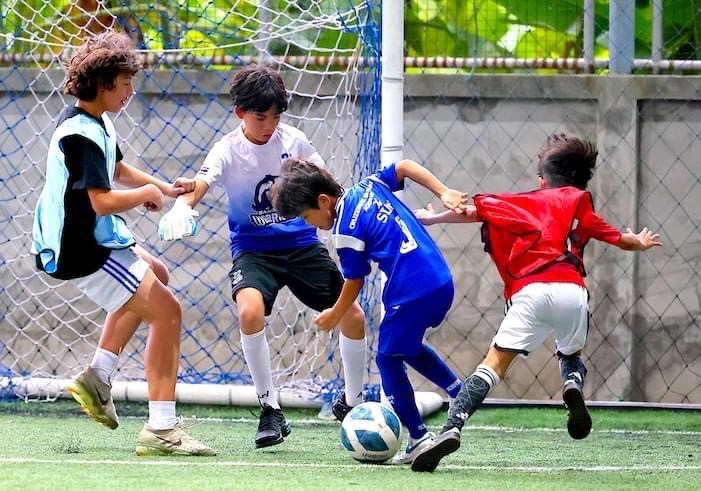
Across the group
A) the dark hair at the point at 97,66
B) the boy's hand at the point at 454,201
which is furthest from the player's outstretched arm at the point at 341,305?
the dark hair at the point at 97,66

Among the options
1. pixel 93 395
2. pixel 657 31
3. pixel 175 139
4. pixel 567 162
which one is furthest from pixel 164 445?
pixel 657 31

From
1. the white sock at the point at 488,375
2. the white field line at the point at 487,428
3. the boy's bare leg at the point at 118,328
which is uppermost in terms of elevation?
the boy's bare leg at the point at 118,328

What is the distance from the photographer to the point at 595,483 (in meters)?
4.35

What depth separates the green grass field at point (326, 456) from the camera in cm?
421

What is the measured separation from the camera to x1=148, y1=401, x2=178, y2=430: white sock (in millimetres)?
4891

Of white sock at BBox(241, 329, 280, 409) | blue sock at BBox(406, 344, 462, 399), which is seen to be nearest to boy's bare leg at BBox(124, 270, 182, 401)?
white sock at BBox(241, 329, 280, 409)

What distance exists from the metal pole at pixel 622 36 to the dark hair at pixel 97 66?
3.23 m

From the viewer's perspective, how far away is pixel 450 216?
16.4 feet

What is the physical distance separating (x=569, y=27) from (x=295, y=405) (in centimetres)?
272

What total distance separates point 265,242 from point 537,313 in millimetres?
1313

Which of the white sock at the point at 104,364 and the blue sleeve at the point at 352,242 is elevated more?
the blue sleeve at the point at 352,242

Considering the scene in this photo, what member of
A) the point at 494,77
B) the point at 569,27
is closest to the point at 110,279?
the point at 494,77

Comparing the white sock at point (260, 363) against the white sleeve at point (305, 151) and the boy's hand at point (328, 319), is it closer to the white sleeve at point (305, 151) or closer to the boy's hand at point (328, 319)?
the boy's hand at point (328, 319)

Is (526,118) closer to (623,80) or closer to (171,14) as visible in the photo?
(623,80)
